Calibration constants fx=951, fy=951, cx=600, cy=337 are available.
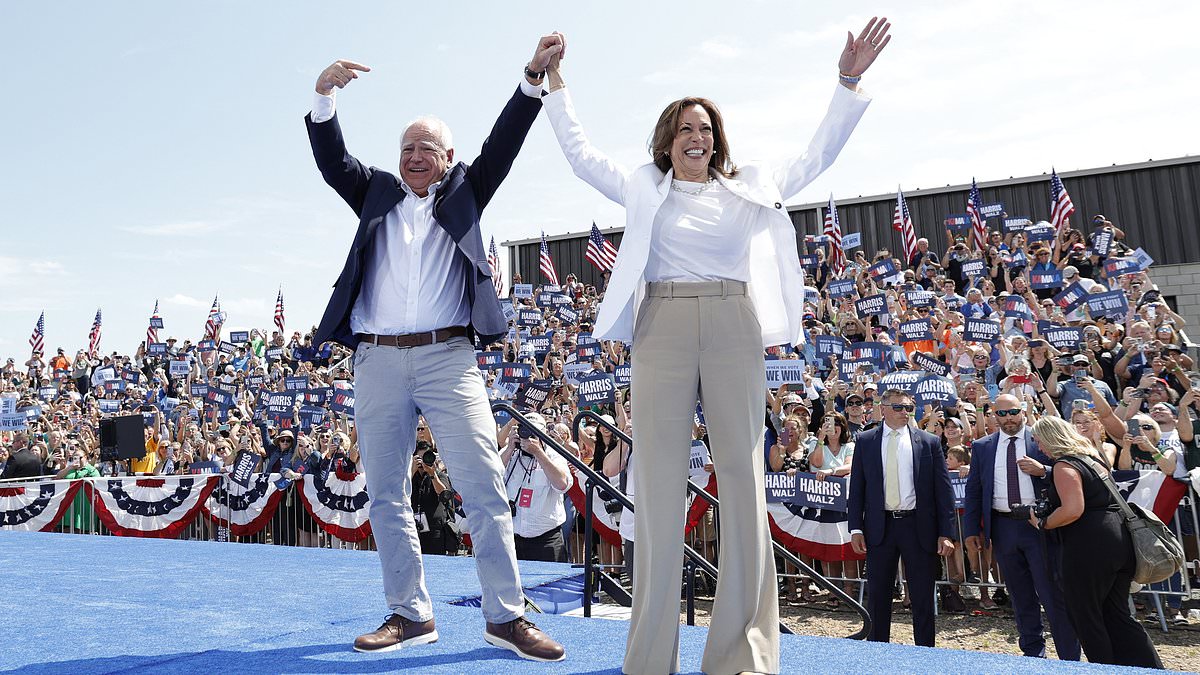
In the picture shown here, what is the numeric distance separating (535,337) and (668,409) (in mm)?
15237

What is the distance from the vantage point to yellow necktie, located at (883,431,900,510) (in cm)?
694

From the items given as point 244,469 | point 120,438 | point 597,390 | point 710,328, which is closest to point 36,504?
point 120,438

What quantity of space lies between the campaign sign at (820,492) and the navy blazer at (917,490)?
5.70ft

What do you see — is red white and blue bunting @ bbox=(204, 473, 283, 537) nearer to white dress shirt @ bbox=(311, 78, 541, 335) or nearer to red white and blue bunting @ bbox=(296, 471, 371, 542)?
red white and blue bunting @ bbox=(296, 471, 371, 542)

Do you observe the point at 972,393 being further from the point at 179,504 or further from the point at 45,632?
the point at 179,504

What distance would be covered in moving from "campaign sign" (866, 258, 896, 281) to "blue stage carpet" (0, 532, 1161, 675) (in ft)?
39.6

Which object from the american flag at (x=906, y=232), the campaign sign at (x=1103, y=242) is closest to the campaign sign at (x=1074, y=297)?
the campaign sign at (x=1103, y=242)

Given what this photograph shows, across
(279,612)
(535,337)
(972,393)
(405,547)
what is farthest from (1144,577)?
(535,337)

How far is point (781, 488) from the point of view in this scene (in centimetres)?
910

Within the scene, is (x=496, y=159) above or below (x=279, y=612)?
above

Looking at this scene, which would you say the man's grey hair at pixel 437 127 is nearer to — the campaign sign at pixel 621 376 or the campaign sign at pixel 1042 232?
the campaign sign at pixel 621 376

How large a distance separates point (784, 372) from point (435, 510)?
13.8 ft

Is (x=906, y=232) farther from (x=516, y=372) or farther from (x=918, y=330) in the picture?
(x=516, y=372)

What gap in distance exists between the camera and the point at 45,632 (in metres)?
3.78
